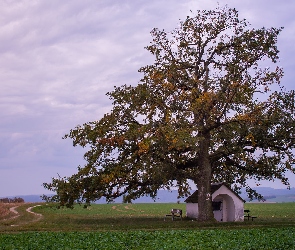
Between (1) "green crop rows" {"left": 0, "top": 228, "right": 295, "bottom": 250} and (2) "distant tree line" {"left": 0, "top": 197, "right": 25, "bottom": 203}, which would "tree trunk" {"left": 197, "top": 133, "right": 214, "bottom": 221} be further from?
(2) "distant tree line" {"left": 0, "top": 197, "right": 25, "bottom": 203}

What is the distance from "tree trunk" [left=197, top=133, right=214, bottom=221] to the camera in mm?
46344

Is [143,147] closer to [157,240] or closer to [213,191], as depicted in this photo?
[213,191]

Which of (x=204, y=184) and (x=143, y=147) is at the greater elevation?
(x=143, y=147)

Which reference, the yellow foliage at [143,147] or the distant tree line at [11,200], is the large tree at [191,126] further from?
the distant tree line at [11,200]

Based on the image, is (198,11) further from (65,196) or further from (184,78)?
(65,196)

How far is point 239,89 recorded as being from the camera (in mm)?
44469

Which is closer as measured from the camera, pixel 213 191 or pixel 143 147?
pixel 143 147

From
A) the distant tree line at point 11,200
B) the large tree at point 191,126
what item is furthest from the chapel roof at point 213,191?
the distant tree line at point 11,200

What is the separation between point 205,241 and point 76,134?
67.4 feet

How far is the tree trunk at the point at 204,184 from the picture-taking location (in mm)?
46344

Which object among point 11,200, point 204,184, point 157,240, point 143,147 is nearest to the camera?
point 157,240

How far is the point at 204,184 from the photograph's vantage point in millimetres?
46750

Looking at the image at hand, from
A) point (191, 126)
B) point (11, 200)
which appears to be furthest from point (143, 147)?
point (11, 200)

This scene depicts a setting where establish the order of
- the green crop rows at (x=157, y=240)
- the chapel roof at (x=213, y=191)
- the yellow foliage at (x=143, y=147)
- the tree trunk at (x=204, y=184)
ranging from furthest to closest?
1. the chapel roof at (x=213, y=191)
2. the tree trunk at (x=204, y=184)
3. the yellow foliage at (x=143, y=147)
4. the green crop rows at (x=157, y=240)
